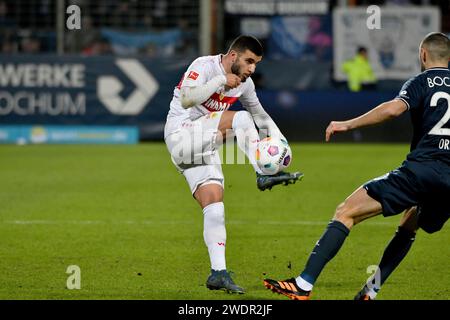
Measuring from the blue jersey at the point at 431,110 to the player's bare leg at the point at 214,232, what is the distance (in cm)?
178

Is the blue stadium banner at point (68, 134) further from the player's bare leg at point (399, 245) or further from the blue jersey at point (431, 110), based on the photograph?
the blue jersey at point (431, 110)

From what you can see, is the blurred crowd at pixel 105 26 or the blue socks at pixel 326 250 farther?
the blurred crowd at pixel 105 26

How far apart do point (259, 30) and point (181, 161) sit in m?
18.6

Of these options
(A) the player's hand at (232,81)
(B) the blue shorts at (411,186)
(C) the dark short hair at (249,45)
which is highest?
(C) the dark short hair at (249,45)

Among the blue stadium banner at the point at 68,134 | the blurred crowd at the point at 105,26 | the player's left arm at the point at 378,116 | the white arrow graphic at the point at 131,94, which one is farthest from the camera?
the blurred crowd at the point at 105,26

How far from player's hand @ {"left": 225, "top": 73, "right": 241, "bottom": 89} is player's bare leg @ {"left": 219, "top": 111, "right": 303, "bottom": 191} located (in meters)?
0.23

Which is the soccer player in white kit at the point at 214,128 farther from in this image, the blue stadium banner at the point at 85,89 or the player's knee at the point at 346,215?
the blue stadium banner at the point at 85,89

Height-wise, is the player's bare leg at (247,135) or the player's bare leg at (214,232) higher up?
the player's bare leg at (247,135)

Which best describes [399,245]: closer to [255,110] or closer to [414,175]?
[414,175]

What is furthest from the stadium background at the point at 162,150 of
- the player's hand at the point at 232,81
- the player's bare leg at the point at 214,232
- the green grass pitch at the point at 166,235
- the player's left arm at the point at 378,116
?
the player's hand at the point at 232,81

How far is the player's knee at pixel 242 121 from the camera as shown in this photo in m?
7.79

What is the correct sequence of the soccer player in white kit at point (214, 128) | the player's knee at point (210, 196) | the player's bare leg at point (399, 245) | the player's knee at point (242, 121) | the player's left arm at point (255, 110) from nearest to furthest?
the player's bare leg at point (399, 245)
the player's knee at point (242, 121)
the soccer player in white kit at point (214, 128)
the player's knee at point (210, 196)
the player's left arm at point (255, 110)

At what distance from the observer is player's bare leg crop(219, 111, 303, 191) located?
7805 millimetres

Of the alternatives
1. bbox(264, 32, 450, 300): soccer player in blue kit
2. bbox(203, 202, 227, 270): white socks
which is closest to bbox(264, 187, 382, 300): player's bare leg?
bbox(264, 32, 450, 300): soccer player in blue kit
